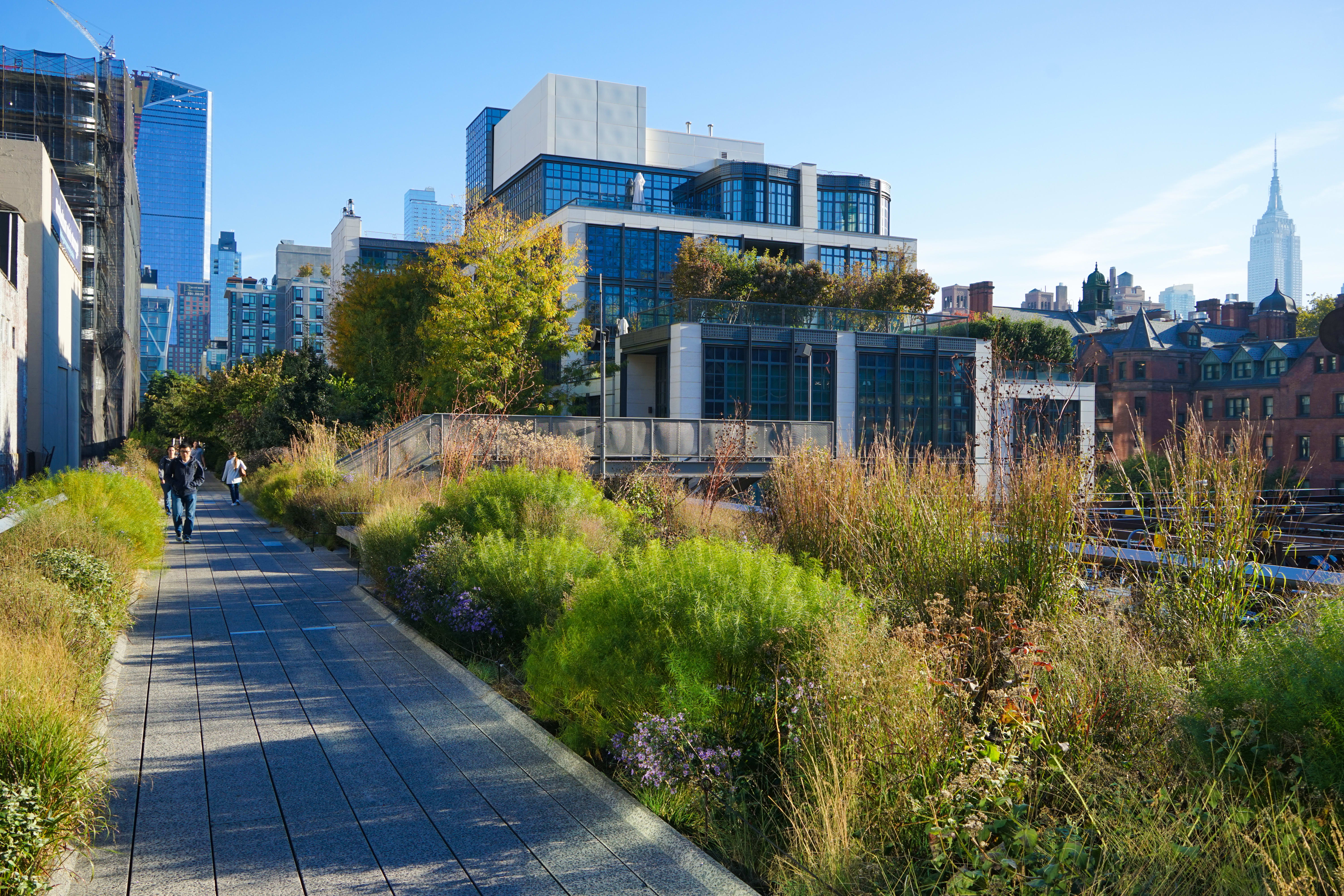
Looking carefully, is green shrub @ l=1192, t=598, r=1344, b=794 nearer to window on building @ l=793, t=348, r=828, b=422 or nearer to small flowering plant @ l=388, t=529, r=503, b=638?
small flowering plant @ l=388, t=529, r=503, b=638

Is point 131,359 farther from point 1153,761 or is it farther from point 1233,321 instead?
point 1233,321

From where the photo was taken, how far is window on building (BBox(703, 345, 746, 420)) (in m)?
34.7

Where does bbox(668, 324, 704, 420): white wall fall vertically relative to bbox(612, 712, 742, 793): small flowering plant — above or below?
above

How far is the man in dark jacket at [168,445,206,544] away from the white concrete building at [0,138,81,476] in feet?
34.7

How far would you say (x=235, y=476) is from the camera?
24.7 m

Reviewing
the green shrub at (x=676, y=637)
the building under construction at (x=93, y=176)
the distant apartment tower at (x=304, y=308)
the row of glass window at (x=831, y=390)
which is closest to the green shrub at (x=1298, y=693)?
the green shrub at (x=676, y=637)

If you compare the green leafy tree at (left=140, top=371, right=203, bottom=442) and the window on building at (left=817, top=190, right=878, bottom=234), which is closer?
the green leafy tree at (left=140, top=371, right=203, bottom=442)

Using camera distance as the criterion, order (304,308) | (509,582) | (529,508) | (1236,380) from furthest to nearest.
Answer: (304,308)
(1236,380)
(529,508)
(509,582)

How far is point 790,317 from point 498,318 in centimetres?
1152

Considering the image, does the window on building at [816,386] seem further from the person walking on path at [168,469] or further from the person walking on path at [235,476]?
the person walking on path at [168,469]

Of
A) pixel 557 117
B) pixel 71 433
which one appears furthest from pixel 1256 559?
pixel 557 117

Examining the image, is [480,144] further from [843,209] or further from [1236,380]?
[1236,380]

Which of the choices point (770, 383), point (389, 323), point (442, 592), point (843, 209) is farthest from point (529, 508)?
point (843, 209)

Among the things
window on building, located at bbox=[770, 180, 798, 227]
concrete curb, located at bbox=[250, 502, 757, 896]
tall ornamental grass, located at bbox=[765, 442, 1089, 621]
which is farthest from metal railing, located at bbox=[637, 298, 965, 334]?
concrete curb, located at bbox=[250, 502, 757, 896]
